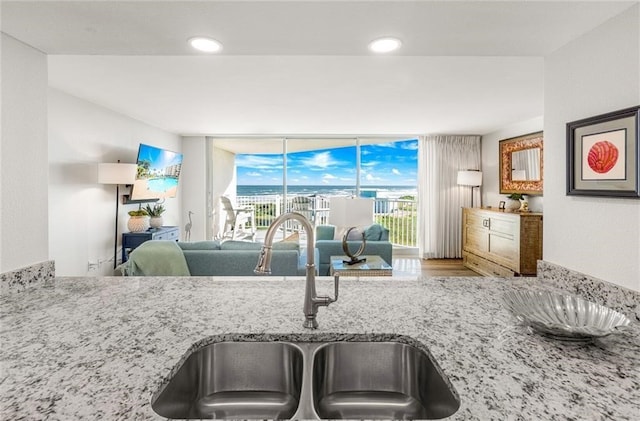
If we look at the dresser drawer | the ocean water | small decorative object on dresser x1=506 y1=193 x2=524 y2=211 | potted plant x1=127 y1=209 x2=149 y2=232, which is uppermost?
the ocean water

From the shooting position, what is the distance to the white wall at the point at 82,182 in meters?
3.53

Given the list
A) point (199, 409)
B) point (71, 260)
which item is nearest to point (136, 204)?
point (71, 260)

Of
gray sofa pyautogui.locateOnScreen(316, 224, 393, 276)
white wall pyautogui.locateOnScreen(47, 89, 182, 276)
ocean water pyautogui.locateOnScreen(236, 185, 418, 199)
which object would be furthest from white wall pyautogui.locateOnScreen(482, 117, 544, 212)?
white wall pyautogui.locateOnScreen(47, 89, 182, 276)

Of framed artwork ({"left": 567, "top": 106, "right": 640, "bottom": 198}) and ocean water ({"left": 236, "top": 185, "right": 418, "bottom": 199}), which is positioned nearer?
framed artwork ({"left": 567, "top": 106, "right": 640, "bottom": 198})

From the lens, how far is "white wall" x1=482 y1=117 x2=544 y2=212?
16.8 feet

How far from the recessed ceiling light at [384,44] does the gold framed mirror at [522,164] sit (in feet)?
13.8

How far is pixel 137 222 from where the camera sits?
4582 millimetres

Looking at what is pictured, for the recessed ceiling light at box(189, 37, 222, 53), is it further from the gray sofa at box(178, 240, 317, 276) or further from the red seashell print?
the gray sofa at box(178, 240, 317, 276)

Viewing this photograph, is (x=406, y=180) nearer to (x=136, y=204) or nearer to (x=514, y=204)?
(x=514, y=204)

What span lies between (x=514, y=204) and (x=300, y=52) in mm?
4665

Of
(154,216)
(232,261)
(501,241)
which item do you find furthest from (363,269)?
(154,216)

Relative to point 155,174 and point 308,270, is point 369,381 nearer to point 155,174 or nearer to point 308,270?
point 308,270

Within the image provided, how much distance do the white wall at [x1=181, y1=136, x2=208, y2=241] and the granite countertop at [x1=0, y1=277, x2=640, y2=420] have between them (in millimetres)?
5220

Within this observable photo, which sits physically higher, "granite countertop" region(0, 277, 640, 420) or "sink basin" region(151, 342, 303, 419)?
"granite countertop" region(0, 277, 640, 420)
